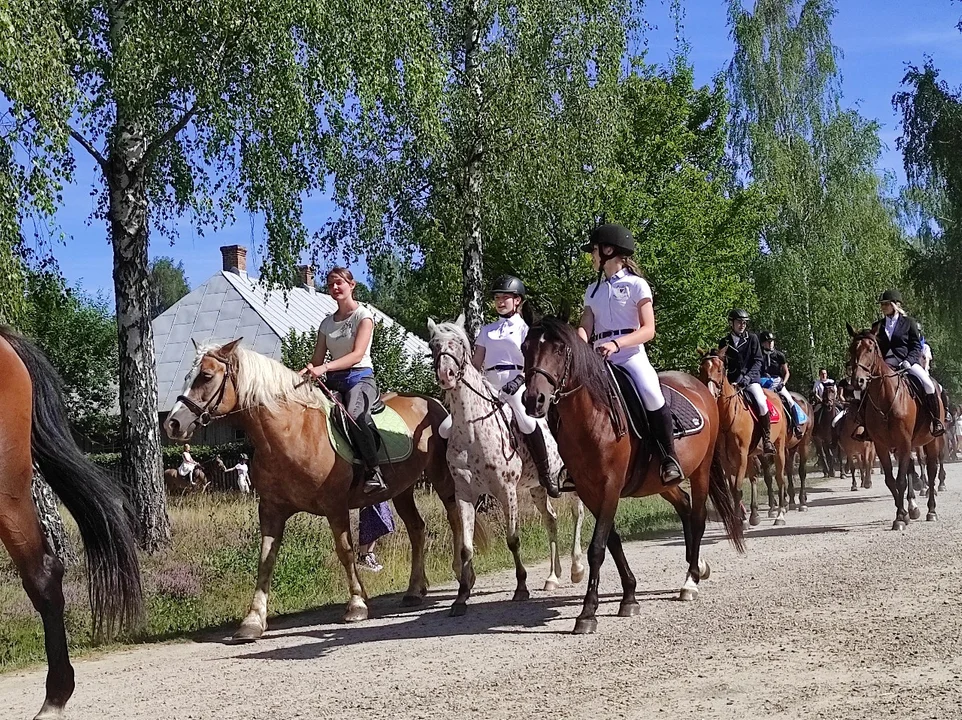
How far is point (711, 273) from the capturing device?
28938mm

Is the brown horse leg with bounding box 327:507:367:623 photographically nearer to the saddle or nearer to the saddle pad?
the saddle pad

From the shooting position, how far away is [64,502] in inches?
272

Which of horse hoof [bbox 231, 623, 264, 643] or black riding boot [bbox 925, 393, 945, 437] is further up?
black riding boot [bbox 925, 393, 945, 437]

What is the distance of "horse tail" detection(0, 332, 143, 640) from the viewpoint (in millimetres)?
6801

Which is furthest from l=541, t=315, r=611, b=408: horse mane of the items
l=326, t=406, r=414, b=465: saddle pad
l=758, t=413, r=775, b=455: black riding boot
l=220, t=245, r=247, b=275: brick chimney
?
l=220, t=245, r=247, b=275: brick chimney

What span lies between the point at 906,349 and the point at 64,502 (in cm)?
1164

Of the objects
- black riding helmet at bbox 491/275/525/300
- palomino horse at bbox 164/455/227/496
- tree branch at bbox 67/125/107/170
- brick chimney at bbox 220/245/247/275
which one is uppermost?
brick chimney at bbox 220/245/247/275

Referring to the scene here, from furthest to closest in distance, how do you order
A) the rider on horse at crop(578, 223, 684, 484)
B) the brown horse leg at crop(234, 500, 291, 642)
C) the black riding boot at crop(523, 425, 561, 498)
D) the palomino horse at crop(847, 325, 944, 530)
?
the palomino horse at crop(847, 325, 944, 530), the black riding boot at crop(523, 425, 561, 498), the brown horse leg at crop(234, 500, 291, 642), the rider on horse at crop(578, 223, 684, 484)

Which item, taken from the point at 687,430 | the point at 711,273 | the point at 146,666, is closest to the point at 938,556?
the point at 687,430

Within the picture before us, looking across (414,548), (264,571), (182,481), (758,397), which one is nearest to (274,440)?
(264,571)

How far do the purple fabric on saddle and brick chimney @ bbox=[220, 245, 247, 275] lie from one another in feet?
117

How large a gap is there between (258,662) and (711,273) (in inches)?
910

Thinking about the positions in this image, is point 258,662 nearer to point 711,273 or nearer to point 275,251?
point 275,251

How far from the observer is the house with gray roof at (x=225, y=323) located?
39344 mm
